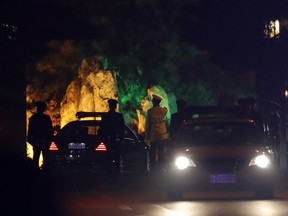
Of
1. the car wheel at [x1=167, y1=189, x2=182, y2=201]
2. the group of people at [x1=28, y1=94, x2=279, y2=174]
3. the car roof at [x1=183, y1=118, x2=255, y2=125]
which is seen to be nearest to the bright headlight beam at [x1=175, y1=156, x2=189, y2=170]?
the car wheel at [x1=167, y1=189, x2=182, y2=201]

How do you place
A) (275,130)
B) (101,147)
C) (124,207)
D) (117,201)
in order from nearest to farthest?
1. (124,207)
2. (117,201)
3. (101,147)
4. (275,130)

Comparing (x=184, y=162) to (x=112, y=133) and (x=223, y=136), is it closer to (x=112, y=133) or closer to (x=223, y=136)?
(x=223, y=136)

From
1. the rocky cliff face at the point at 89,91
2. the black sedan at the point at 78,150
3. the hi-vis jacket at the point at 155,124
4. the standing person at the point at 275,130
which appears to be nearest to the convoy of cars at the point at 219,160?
the hi-vis jacket at the point at 155,124

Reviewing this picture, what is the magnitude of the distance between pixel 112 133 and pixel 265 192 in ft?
22.8

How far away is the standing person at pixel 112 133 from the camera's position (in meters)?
28.5

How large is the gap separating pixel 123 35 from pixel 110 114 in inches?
1172

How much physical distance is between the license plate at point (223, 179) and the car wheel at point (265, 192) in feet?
2.02

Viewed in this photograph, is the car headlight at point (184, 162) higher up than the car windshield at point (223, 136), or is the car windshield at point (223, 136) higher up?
the car windshield at point (223, 136)

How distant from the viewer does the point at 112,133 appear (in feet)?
94.5

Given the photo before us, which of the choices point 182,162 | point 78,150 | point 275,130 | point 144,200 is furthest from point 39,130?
point 275,130

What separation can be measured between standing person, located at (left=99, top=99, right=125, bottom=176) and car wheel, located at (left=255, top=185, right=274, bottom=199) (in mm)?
6468

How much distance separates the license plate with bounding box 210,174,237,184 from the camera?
2225 cm

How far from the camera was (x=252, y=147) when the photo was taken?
22641mm

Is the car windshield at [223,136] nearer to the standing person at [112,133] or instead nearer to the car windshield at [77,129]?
the standing person at [112,133]
